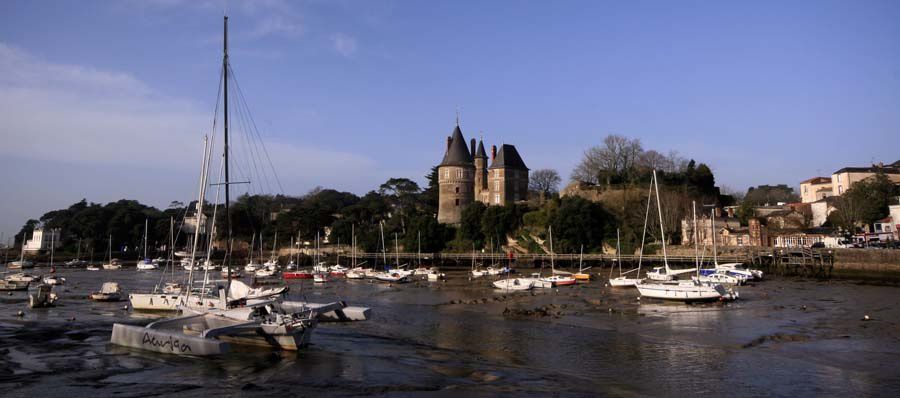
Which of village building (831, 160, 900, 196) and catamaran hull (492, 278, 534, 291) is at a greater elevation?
village building (831, 160, 900, 196)

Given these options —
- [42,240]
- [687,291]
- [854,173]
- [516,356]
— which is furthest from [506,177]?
[42,240]

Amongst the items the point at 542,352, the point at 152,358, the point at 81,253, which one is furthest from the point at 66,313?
the point at 81,253

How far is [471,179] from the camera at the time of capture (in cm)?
8281

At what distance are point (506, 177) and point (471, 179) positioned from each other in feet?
17.2

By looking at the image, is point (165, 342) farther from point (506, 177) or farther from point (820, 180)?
point (820, 180)

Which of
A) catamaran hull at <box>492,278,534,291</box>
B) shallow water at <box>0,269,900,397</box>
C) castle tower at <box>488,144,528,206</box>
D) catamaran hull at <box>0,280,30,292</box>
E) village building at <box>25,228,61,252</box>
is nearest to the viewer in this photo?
shallow water at <box>0,269,900,397</box>

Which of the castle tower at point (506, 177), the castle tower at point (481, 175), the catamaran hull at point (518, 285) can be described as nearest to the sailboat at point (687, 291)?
the catamaran hull at point (518, 285)

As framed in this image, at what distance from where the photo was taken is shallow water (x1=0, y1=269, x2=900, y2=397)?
45.7 ft

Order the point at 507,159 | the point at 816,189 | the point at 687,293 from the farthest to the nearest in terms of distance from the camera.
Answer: the point at 816,189 → the point at 507,159 → the point at 687,293

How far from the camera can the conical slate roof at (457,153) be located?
269 ft

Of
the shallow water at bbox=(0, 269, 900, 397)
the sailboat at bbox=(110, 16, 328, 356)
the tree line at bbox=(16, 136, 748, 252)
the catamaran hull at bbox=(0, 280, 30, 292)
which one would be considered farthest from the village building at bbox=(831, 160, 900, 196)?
the catamaran hull at bbox=(0, 280, 30, 292)

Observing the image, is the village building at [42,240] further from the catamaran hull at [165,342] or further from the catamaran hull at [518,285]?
the catamaran hull at [165,342]

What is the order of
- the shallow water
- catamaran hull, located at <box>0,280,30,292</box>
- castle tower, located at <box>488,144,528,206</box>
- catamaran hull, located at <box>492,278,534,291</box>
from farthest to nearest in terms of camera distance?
castle tower, located at <box>488,144,528,206</box>, catamaran hull, located at <box>492,278,534,291</box>, catamaran hull, located at <box>0,280,30,292</box>, the shallow water

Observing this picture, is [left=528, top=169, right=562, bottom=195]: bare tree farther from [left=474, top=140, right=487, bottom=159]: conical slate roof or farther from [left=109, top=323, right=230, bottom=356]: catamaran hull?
[left=109, top=323, right=230, bottom=356]: catamaran hull
